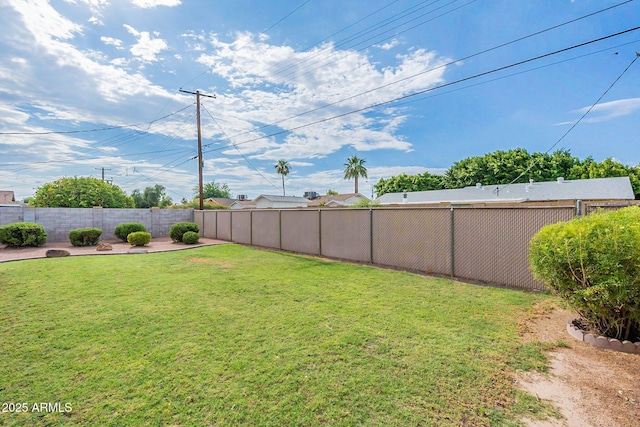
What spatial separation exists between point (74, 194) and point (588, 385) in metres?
27.7

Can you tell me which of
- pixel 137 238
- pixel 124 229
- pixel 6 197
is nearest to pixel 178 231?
pixel 137 238

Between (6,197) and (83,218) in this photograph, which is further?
(6,197)

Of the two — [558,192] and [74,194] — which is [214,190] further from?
[558,192]

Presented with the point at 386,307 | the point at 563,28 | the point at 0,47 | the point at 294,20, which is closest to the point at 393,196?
the point at 294,20

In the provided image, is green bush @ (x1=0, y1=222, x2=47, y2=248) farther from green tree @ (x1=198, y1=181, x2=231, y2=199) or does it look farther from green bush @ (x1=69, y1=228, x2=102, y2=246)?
green tree @ (x1=198, y1=181, x2=231, y2=199)

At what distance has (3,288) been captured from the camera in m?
5.38

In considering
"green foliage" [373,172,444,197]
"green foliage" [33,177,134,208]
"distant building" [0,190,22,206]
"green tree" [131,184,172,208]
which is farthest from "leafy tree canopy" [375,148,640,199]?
"distant building" [0,190,22,206]

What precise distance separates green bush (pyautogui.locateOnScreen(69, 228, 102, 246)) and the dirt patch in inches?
643

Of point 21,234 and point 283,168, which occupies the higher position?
point 283,168

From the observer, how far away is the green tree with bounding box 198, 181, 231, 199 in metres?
52.9

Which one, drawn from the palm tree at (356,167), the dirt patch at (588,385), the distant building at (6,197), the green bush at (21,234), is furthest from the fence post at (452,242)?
the distant building at (6,197)

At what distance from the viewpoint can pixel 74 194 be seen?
818 inches

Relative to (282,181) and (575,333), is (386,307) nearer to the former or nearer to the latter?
(575,333)

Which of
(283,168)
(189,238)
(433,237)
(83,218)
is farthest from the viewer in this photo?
(283,168)
